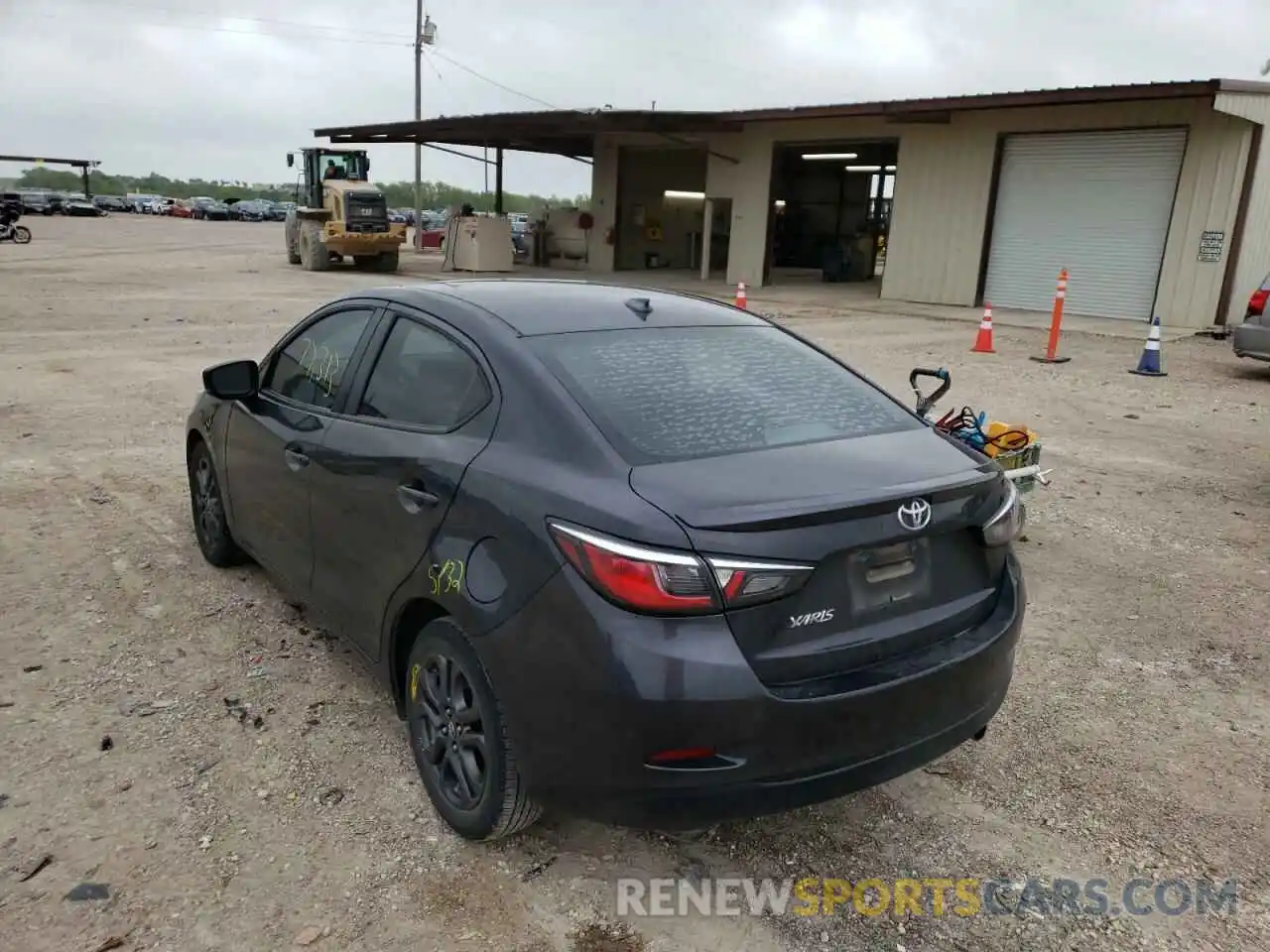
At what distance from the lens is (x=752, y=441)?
9.07ft

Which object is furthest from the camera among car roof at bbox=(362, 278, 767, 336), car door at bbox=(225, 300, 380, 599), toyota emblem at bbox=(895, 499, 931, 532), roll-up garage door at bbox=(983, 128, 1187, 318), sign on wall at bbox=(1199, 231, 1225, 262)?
roll-up garage door at bbox=(983, 128, 1187, 318)

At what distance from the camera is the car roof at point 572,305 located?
3.17 meters

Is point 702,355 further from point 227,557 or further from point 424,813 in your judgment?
point 227,557

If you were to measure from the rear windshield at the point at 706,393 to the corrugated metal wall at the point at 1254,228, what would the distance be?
1563 centimetres

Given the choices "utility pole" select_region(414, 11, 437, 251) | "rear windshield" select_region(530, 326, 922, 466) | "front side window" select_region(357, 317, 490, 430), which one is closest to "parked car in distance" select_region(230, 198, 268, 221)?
"utility pole" select_region(414, 11, 437, 251)

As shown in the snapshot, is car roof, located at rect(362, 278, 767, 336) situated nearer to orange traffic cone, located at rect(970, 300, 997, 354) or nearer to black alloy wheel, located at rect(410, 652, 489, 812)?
black alloy wheel, located at rect(410, 652, 489, 812)

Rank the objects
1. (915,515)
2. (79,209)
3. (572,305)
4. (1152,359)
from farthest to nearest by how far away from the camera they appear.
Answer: (79,209) < (1152,359) < (572,305) < (915,515)

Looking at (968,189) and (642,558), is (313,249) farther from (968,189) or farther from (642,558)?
(642,558)

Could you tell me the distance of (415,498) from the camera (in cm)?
291

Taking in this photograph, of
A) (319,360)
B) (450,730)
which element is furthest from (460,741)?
(319,360)

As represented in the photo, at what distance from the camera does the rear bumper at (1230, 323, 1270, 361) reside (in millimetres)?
11453

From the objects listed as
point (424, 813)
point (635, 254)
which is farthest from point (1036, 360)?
point (635, 254)

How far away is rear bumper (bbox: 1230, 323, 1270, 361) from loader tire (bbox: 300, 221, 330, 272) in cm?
2098

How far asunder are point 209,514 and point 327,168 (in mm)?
24852
